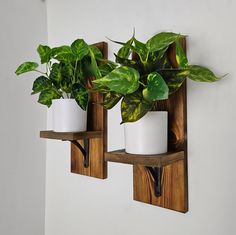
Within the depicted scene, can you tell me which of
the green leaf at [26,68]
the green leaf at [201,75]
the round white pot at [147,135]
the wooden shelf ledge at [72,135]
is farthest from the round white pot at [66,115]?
the green leaf at [201,75]

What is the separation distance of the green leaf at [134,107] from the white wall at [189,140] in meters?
0.19

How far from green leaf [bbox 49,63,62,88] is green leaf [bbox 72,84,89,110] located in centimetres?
6

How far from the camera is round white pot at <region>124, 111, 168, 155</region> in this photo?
595mm

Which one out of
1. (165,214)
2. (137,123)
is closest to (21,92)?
(137,123)

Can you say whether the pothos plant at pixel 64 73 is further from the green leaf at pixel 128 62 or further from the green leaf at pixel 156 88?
the green leaf at pixel 156 88

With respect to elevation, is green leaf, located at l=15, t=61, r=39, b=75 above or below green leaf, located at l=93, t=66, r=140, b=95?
above

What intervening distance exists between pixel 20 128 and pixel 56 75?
13.6 inches

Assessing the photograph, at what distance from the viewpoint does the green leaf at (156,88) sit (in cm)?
52

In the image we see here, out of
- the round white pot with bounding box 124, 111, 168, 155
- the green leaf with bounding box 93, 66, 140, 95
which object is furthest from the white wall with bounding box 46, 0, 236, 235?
the green leaf with bounding box 93, 66, 140, 95

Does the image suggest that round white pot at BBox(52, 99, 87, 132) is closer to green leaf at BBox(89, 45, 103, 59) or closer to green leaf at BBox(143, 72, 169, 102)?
green leaf at BBox(89, 45, 103, 59)

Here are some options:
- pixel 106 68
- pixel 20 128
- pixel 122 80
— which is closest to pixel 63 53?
pixel 106 68

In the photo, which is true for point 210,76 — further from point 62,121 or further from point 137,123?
point 62,121

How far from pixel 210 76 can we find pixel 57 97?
488 mm

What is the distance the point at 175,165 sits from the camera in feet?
2.26
